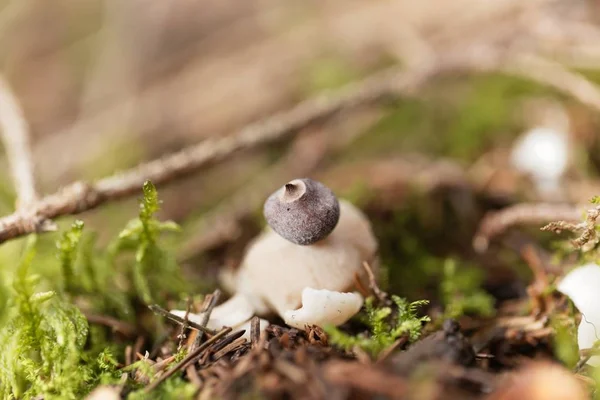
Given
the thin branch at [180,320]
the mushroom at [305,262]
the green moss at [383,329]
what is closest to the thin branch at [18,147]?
the thin branch at [180,320]

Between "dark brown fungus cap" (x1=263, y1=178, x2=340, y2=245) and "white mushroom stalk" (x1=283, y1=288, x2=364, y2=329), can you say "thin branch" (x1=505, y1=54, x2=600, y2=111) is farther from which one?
"white mushroom stalk" (x1=283, y1=288, x2=364, y2=329)

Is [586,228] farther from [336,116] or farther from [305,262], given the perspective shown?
[336,116]

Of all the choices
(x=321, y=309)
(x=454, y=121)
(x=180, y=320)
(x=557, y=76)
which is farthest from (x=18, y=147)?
(x=557, y=76)

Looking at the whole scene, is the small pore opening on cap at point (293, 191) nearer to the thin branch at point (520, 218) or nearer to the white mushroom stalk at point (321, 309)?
the white mushroom stalk at point (321, 309)

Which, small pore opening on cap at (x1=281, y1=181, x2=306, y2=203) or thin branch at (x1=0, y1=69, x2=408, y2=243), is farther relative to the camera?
thin branch at (x1=0, y1=69, x2=408, y2=243)

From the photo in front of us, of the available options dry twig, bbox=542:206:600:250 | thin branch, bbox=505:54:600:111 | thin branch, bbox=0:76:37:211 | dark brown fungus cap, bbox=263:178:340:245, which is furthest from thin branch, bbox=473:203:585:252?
thin branch, bbox=0:76:37:211

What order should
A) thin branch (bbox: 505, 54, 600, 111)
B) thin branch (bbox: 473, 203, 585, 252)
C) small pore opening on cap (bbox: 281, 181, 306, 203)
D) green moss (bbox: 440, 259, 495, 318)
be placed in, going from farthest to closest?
1. thin branch (bbox: 505, 54, 600, 111)
2. thin branch (bbox: 473, 203, 585, 252)
3. green moss (bbox: 440, 259, 495, 318)
4. small pore opening on cap (bbox: 281, 181, 306, 203)
